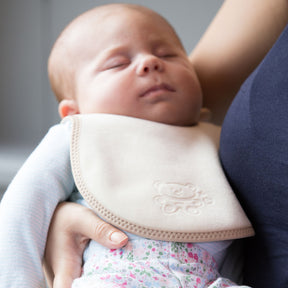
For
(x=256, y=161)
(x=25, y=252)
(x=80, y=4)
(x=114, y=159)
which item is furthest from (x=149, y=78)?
(x=80, y=4)

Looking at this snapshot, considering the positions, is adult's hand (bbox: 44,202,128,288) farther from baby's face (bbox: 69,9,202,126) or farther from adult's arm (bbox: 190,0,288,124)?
adult's arm (bbox: 190,0,288,124)

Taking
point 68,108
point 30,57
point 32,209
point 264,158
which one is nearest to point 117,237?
point 32,209

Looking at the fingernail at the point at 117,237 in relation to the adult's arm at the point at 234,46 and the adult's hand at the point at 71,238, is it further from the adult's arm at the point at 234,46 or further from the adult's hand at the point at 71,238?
the adult's arm at the point at 234,46

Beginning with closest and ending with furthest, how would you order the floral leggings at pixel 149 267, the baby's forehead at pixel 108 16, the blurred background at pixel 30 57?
1. the floral leggings at pixel 149 267
2. the baby's forehead at pixel 108 16
3. the blurred background at pixel 30 57

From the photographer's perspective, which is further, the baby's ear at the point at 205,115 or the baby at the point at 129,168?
the baby's ear at the point at 205,115

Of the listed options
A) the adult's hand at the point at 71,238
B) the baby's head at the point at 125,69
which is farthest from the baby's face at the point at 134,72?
the adult's hand at the point at 71,238

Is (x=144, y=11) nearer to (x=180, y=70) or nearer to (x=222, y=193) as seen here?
(x=180, y=70)

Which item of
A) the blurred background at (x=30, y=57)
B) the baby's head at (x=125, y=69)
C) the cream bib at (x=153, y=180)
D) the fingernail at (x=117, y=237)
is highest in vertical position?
the baby's head at (x=125, y=69)

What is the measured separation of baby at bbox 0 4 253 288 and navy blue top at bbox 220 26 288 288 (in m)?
0.05

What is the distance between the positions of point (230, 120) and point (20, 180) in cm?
41

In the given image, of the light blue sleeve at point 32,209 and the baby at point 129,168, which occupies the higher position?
the baby at point 129,168

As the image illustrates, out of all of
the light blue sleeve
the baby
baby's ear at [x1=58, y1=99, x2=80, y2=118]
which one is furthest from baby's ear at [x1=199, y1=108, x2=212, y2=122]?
the light blue sleeve

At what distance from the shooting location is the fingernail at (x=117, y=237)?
2.43 feet

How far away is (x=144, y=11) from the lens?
3.86ft
